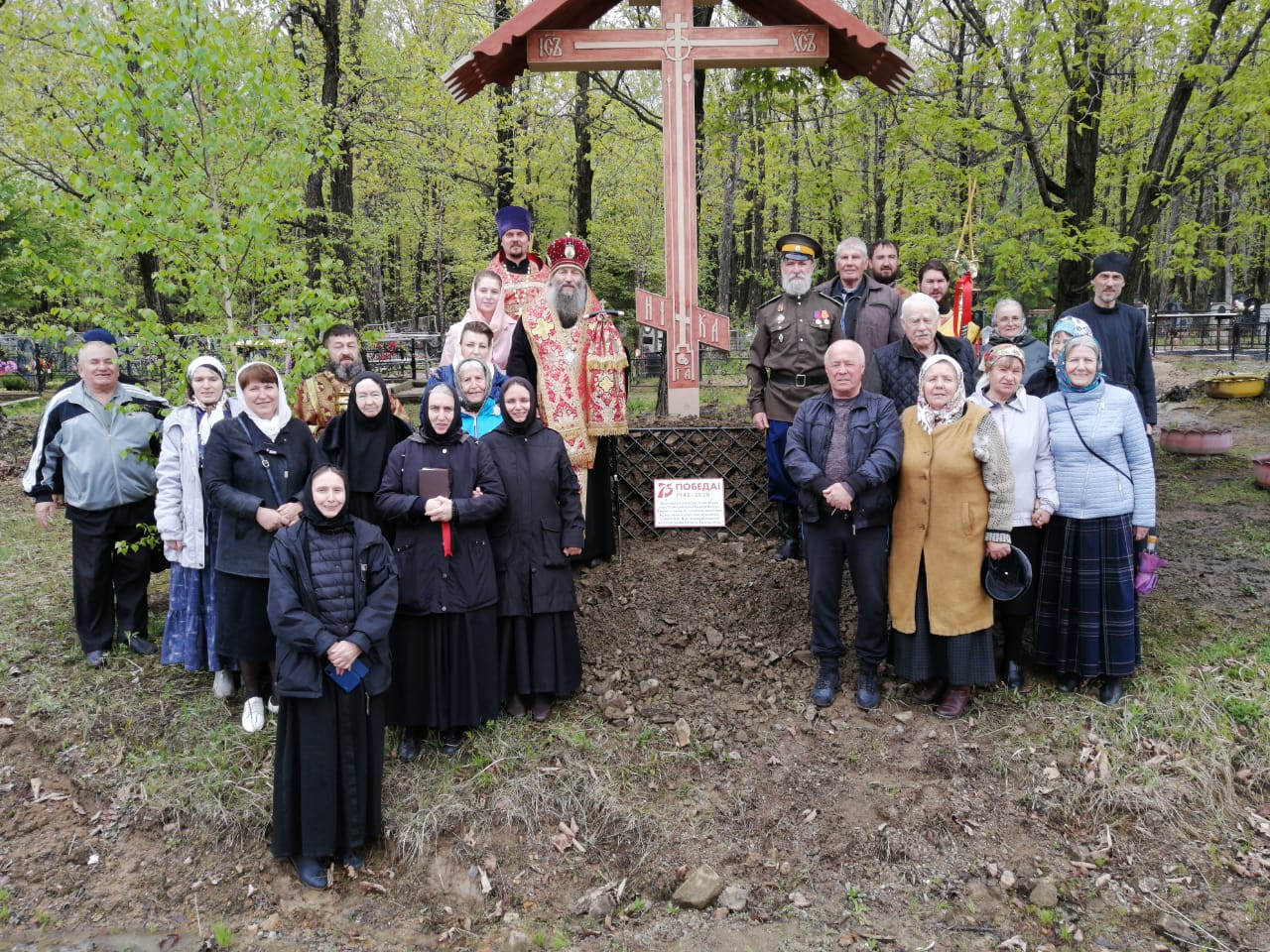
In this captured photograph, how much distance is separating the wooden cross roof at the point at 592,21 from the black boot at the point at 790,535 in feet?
11.1

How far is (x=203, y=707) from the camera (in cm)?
483

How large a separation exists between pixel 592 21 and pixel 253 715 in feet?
17.4

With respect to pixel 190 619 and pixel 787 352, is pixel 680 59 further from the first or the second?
pixel 190 619

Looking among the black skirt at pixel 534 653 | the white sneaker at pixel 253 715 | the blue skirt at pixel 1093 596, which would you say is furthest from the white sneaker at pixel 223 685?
the blue skirt at pixel 1093 596

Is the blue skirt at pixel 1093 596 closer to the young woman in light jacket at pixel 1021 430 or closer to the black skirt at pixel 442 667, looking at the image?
the young woman in light jacket at pixel 1021 430

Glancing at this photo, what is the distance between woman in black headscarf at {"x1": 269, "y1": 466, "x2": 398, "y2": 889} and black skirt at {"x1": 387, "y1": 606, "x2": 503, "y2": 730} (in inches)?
20.2

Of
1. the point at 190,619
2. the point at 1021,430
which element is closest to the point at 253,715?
the point at 190,619

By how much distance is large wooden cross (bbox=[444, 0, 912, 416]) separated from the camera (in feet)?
20.2

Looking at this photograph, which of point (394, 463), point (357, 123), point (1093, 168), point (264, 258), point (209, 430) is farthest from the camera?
point (357, 123)

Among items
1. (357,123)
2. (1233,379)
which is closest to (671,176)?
(357,123)

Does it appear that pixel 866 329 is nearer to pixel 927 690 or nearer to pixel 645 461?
pixel 645 461

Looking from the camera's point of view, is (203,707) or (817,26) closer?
(203,707)

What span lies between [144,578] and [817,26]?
601cm

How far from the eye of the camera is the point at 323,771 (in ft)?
11.6
